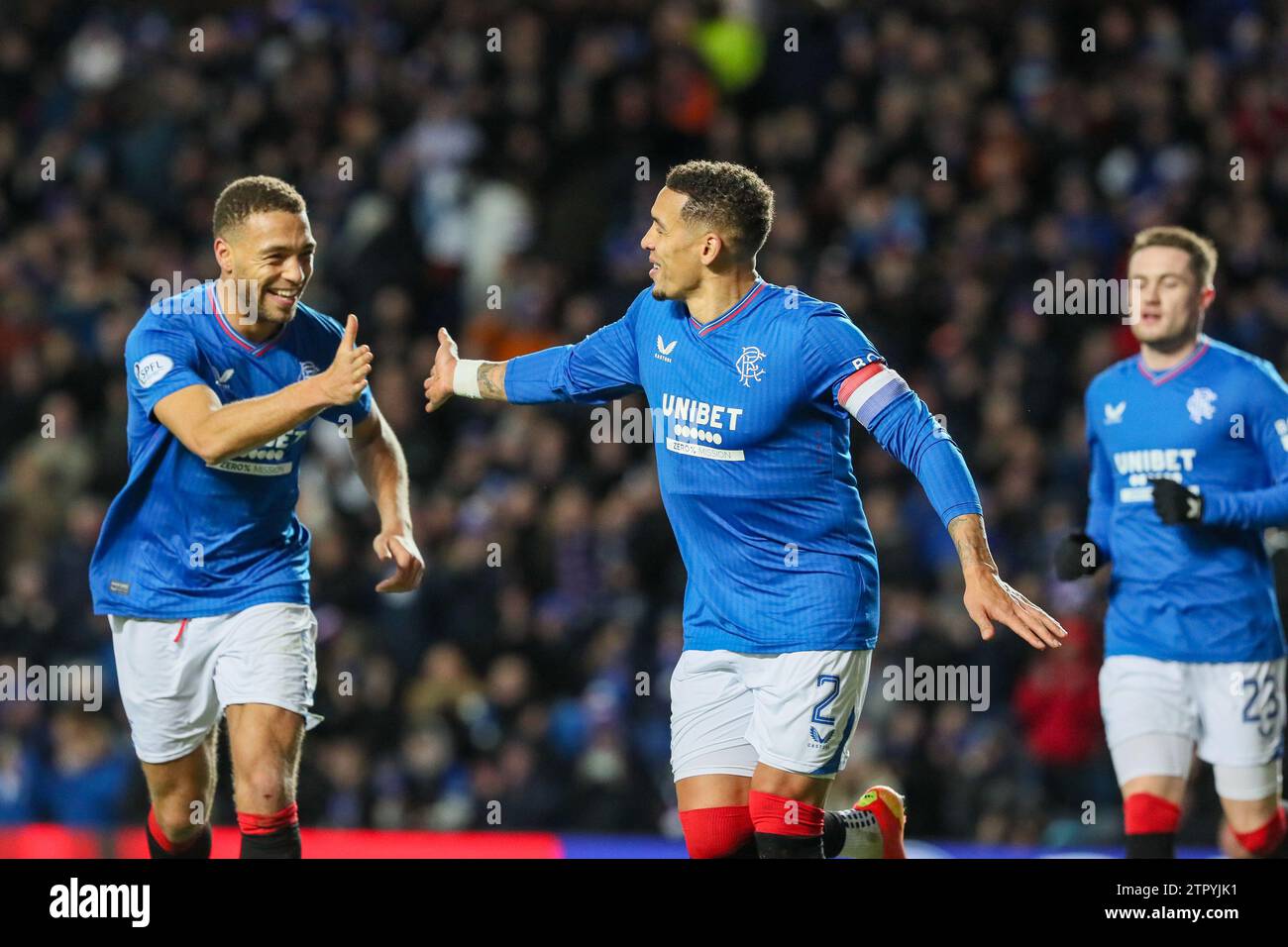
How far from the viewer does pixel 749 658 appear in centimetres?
579

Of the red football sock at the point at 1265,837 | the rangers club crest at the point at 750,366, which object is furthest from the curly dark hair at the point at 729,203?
the red football sock at the point at 1265,837

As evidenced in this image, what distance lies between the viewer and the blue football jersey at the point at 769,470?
5.66m

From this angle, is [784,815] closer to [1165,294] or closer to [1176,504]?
[1176,504]

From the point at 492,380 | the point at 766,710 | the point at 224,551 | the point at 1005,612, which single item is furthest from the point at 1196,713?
the point at 224,551

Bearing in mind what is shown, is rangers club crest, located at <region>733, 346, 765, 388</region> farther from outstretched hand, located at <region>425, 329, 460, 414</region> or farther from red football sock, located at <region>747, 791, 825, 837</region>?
red football sock, located at <region>747, 791, 825, 837</region>

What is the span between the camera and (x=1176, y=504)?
260 inches

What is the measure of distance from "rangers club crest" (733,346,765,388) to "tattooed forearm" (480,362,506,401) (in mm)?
985

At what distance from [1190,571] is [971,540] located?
1.99m

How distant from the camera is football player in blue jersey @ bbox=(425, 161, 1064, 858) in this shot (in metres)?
5.62

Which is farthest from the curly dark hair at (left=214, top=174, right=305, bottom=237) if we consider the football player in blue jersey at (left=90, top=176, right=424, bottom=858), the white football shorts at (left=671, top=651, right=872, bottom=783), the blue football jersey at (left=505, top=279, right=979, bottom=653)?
the white football shorts at (left=671, top=651, right=872, bottom=783)
